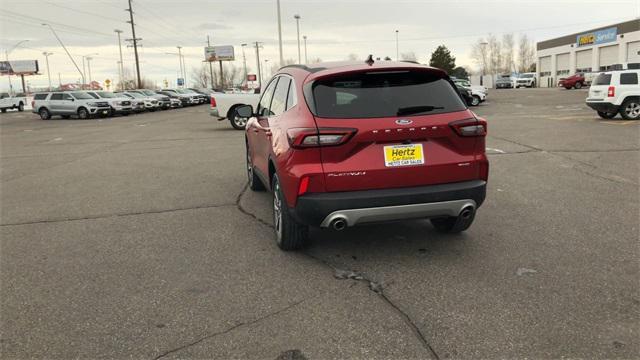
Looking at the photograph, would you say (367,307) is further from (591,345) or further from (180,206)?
(180,206)

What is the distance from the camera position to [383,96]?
4.21 m

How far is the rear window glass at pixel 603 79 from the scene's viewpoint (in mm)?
16156

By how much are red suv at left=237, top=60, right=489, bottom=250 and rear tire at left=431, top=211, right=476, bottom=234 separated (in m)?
0.66

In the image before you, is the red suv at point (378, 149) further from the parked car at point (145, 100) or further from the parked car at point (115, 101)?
the parked car at point (145, 100)

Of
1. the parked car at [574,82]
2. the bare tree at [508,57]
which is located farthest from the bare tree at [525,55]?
the parked car at [574,82]

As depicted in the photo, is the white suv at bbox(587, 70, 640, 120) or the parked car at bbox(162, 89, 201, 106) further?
the parked car at bbox(162, 89, 201, 106)

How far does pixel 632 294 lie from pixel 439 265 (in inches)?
54.9

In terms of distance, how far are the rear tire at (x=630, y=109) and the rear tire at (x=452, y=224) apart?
45.2 ft

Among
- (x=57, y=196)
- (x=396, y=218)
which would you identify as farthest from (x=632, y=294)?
(x=57, y=196)

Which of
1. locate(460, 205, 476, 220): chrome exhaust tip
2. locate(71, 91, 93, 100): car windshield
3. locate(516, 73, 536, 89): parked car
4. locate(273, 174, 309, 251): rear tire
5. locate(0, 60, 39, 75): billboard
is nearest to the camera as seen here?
locate(460, 205, 476, 220): chrome exhaust tip

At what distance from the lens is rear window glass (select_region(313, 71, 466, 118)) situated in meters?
4.13

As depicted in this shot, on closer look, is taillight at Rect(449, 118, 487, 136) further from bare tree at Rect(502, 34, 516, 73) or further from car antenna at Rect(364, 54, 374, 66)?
bare tree at Rect(502, 34, 516, 73)

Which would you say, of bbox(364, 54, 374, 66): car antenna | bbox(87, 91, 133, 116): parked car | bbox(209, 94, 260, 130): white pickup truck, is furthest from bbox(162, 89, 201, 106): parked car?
bbox(364, 54, 374, 66): car antenna

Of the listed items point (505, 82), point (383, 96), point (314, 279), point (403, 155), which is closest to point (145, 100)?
point (383, 96)
